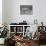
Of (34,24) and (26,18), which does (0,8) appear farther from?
(34,24)

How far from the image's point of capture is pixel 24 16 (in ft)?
19.9

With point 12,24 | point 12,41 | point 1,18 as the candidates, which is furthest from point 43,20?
point 12,41

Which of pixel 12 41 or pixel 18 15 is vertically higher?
pixel 18 15

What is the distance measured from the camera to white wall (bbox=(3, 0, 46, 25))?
602 cm

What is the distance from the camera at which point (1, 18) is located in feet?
18.9

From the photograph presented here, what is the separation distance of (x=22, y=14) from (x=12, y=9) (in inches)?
20.3

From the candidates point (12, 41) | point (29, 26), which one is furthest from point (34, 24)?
point (12, 41)

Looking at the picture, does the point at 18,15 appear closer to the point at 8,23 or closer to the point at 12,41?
the point at 8,23

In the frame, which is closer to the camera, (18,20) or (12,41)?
(12,41)

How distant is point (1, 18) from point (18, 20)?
2.61ft

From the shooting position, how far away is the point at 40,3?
6.05 metres

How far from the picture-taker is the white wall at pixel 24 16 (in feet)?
19.8

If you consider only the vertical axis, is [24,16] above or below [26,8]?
below

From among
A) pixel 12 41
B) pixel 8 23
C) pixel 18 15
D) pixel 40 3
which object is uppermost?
pixel 40 3
